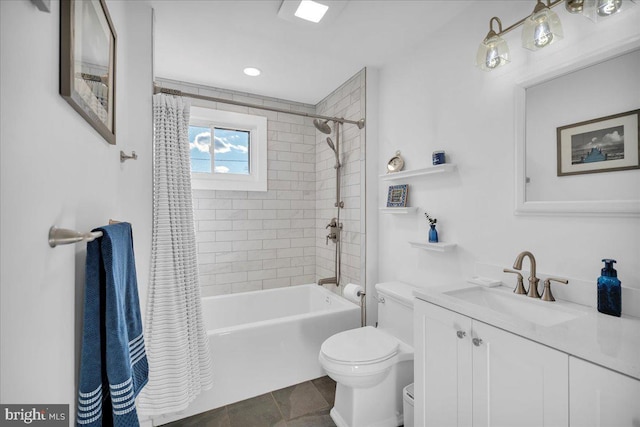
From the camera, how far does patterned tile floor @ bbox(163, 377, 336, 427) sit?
74.4 inches

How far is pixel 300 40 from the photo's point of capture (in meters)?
2.20

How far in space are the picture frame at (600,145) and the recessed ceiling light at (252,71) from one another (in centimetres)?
230

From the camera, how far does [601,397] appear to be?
0.85 m

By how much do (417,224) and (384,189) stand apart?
19.3 inches

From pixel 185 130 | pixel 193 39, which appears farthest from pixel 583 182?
pixel 193 39

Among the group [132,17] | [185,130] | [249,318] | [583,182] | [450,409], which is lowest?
[249,318]

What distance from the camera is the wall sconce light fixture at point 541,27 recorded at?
1108 millimetres

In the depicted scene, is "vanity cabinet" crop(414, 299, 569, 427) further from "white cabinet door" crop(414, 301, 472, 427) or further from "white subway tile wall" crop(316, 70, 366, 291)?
"white subway tile wall" crop(316, 70, 366, 291)

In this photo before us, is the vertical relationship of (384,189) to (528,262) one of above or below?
above

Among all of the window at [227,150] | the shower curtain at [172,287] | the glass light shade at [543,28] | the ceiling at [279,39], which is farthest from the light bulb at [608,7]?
the window at [227,150]

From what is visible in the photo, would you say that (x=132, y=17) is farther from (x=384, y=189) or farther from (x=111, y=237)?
(x=384, y=189)

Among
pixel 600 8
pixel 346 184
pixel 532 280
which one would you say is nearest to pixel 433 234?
pixel 532 280

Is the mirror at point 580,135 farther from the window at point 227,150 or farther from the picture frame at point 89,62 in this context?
the window at point 227,150

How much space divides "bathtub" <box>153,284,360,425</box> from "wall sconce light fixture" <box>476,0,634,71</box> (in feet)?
6.67
